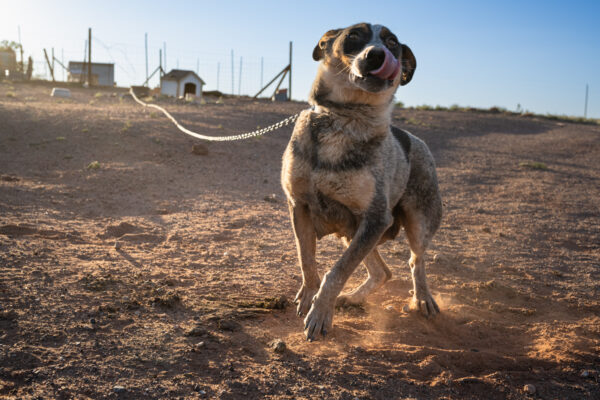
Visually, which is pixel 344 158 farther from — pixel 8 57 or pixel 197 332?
pixel 8 57

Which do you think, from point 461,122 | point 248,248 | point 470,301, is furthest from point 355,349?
point 461,122

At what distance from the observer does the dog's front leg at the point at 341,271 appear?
3520mm

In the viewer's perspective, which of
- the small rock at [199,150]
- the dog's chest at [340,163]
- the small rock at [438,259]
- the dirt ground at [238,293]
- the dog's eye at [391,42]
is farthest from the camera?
the small rock at [199,150]

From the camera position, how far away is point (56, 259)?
478cm

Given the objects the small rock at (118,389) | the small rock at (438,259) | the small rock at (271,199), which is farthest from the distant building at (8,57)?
the small rock at (118,389)

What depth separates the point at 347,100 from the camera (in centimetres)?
369

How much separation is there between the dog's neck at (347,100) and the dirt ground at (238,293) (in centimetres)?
169

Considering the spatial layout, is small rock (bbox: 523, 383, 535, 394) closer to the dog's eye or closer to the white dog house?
the dog's eye

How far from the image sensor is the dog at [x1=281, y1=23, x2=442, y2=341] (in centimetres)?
355

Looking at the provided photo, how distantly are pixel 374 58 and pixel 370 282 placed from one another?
7.30ft

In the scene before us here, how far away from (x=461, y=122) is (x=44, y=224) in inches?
781

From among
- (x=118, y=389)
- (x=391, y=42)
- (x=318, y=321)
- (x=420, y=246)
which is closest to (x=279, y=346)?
(x=318, y=321)

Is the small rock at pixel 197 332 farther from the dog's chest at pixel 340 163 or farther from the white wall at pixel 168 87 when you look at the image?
the white wall at pixel 168 87

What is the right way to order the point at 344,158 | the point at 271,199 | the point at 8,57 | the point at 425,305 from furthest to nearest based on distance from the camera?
the point at 8,57 < the point at 271,199 < the point at 425,305 < the point at 344,158
